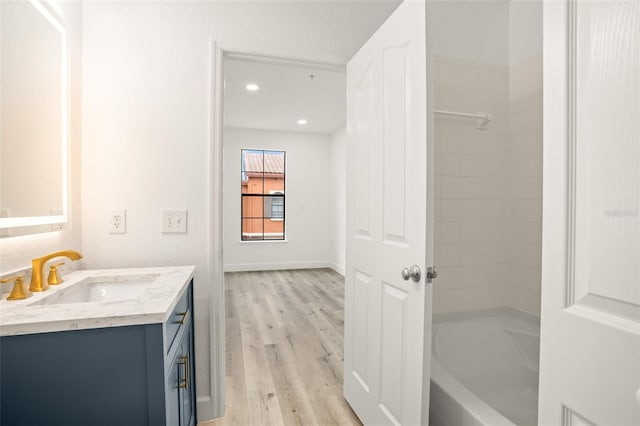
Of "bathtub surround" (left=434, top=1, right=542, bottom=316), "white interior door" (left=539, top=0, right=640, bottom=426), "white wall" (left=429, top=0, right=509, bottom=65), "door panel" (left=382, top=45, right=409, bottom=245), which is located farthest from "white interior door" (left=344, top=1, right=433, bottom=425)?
"white wall" (left=429, top=0, right=509, bottom=65)

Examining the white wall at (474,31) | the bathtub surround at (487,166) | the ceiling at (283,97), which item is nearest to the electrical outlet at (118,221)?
the ceiling at (283,97)

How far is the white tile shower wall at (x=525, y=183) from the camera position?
2006mm

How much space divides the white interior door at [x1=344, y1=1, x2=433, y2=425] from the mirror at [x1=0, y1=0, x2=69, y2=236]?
1.42 metres

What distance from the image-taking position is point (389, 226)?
150 centimetres

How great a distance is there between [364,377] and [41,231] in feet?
5.37

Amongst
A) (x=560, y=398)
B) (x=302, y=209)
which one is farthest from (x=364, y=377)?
(x=302, y=209)

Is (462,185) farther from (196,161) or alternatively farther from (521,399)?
(196,161)

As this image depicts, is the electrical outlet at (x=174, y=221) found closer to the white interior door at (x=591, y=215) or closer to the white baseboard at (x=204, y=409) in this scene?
the white baseboard at (x=204, y=409)

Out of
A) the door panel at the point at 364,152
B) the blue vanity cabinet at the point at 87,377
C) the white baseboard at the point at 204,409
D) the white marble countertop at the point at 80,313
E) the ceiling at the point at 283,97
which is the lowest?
the white baseboard at the point at 204,409

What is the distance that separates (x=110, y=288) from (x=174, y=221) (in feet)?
1.45

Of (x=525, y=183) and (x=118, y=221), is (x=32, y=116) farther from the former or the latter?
(x=525, y=183)

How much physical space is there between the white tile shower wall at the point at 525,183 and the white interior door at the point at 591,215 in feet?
4.67

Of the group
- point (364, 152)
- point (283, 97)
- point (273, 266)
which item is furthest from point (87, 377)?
point (273, 266)

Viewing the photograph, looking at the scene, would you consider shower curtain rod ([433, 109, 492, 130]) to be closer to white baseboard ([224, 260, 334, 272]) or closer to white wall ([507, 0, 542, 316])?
white wall ([507, 0, 542, 316])
